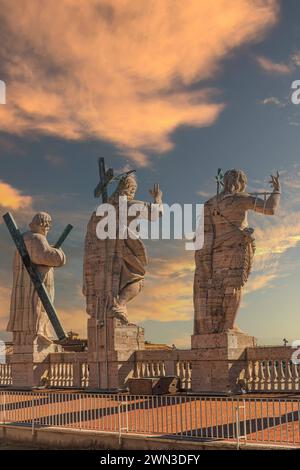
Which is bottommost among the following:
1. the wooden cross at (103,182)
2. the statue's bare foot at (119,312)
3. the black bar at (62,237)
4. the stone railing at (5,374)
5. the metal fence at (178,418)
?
the metal fence at (178,418)

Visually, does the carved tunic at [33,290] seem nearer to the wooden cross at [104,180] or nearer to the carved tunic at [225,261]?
the wooden cross at [104,180]

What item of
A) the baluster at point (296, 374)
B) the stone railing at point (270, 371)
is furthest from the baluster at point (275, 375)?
the baluster at point (296, 374)

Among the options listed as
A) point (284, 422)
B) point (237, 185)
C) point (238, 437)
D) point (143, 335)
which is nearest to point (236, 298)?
point (237, 185)

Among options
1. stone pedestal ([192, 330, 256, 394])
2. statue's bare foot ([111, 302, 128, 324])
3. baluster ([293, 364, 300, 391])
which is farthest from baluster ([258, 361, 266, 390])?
statue's bare foot ([111, 302, 128, 324])

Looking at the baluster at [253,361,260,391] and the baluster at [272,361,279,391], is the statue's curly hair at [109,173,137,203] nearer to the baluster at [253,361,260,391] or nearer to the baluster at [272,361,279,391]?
the baluster at [253,361,260,391]

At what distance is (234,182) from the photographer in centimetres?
1781

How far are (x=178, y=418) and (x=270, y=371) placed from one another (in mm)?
4206

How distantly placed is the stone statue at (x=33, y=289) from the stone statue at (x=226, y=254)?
7030 millimetres

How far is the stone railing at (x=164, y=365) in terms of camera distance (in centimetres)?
1798

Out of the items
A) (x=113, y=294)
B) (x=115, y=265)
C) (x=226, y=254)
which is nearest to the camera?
(x=226, y=254)

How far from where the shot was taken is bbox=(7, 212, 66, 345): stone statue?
898 inches

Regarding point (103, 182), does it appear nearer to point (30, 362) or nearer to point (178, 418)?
point (30, 362)

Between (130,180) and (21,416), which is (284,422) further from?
(130,180)

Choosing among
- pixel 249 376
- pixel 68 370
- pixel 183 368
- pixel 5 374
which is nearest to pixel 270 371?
pixel 249 376
